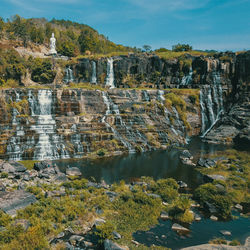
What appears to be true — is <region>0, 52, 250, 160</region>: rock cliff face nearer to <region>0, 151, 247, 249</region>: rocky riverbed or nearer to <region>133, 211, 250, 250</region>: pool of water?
<region>0, 151, 247, 249</region>: rocky riverbed

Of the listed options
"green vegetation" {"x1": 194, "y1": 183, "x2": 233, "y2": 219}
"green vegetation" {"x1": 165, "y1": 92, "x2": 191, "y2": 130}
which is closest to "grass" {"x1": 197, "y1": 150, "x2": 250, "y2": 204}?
"green vegetation" {"x1": 194, "y1": 183, "x2": 233, "y2": 219}

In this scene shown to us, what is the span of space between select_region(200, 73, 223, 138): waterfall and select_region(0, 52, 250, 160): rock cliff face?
25cm

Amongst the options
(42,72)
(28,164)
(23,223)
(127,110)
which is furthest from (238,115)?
(42,72)

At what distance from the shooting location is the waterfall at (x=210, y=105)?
61.7 meters

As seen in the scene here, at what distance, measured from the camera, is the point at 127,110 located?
171 ft

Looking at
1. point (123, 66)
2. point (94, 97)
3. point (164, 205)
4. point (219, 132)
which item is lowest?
point (164, 205)

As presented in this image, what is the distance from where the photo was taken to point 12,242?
46.7ft

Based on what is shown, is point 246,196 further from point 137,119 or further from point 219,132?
point 219,132

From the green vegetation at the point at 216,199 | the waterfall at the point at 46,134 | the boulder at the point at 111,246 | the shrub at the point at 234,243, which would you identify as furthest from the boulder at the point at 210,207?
the waterfall at the point at 46,134

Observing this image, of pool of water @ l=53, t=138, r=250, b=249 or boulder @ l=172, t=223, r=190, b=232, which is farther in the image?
boulder @ l=172, t=223, r=190, b=232

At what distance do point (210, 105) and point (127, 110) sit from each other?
25450mm

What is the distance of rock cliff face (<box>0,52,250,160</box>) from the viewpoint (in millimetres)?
40562

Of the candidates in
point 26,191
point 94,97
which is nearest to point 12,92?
point 94,97

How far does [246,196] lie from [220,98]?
45.5 meters
